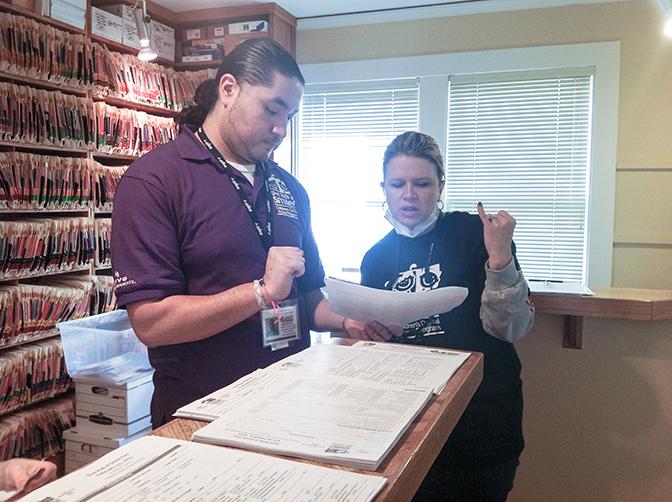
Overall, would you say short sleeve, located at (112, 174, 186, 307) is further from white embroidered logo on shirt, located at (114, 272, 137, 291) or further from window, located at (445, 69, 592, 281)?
window, located at (445, 69, 592, 281)

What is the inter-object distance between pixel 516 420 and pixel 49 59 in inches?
108

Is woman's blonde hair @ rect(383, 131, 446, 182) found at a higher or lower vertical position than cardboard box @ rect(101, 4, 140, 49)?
lower

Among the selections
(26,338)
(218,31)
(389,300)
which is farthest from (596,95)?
(26,338)

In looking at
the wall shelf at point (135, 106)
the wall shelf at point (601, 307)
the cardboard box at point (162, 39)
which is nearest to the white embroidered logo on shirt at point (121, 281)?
the wall shelf at point (601, 307)

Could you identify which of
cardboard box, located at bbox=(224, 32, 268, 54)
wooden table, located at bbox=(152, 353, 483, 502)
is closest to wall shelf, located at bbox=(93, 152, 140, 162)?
cardboard box, located at bbox=(224, 32, 268, 54)

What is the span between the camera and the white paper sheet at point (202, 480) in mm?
A: 526

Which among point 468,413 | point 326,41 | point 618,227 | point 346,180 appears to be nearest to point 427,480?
point 468,413

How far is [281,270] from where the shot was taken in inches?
41.4

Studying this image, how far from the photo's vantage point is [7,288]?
8.91 ft

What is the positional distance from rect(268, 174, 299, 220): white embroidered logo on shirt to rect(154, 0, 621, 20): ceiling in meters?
2.59

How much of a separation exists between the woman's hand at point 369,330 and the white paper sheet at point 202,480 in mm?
748

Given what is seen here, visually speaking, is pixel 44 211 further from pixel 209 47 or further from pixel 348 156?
pixel 348 156

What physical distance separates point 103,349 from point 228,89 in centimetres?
213

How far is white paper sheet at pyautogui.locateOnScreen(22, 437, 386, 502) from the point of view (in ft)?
1.73
